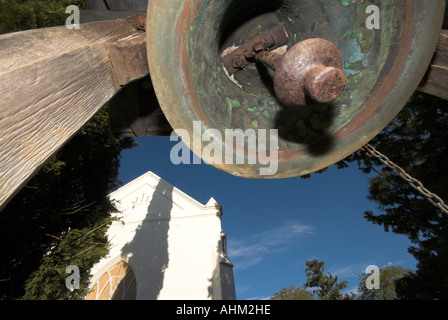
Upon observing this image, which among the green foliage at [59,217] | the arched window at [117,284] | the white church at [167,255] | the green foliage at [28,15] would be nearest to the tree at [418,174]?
the white church at [167,255]

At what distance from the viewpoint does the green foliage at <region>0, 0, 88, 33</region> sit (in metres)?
3.91

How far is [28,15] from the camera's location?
4004 millimetres

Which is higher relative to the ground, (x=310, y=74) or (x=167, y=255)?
(x=310, y=74)

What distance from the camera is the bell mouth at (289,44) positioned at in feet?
2.43

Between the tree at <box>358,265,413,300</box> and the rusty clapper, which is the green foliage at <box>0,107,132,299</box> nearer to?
the rusty clapper

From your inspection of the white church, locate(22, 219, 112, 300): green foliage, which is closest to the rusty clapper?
locate(22, 219, 112, 300): green foliage

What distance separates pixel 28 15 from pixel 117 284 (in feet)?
24.1

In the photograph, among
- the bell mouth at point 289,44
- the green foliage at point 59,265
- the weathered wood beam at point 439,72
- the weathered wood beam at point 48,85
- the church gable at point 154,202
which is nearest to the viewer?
the weathered wood beam at point 48,85

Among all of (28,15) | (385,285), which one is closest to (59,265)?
(28,15)

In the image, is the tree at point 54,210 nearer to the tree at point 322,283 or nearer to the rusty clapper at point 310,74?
the rusty clapper at point 310,74

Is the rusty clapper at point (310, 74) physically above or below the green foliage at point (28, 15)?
below

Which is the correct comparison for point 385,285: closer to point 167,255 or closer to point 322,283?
point 322,283

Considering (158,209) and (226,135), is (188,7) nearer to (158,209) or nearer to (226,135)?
(226,135)

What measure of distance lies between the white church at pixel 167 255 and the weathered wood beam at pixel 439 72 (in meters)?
6.52
